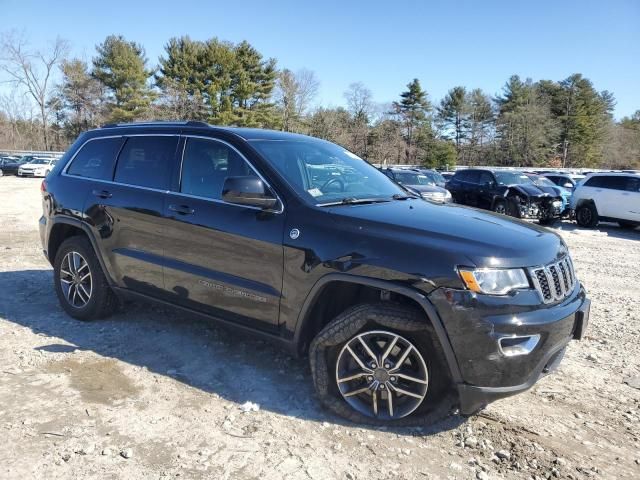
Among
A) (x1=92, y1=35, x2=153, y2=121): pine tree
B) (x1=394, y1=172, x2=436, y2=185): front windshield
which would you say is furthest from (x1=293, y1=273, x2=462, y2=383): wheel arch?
(x1=92, y1=35, x2=153, y2=121): pine tree

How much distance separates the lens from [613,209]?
14.7 m

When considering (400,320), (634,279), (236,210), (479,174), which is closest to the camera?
(400,320)

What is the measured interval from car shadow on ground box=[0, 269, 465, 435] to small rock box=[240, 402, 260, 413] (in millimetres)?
45

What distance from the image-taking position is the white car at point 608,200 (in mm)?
14328

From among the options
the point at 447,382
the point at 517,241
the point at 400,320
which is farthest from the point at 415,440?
the point at 517,241

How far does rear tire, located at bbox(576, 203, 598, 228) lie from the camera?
49.3ft

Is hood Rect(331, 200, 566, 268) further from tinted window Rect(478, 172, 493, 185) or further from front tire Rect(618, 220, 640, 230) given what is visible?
tinted window Rect(478, 172, 493, 185)

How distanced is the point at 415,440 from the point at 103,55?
59512 millimetres

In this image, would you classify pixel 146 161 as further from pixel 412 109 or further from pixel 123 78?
pixel 412 109

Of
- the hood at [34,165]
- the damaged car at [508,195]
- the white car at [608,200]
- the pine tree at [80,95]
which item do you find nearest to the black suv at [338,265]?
the damaged car at [508,195]

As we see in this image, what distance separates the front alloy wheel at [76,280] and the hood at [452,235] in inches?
107

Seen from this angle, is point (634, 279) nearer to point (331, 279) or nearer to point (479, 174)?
point (331, 279)

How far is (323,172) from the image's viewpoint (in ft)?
12.6

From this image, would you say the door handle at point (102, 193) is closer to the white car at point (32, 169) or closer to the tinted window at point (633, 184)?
the tinted window at point (633, 184)
